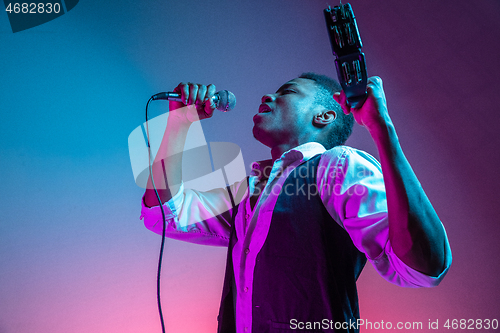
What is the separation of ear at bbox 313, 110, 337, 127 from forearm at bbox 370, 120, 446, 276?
548 millimetres

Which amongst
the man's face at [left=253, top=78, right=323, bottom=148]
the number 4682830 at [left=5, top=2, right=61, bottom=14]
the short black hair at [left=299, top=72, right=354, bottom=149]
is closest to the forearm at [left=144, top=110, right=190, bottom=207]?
the man's face at [left=253, top=78, right=323, bottom=148]

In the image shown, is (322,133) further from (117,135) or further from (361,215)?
(117,135)

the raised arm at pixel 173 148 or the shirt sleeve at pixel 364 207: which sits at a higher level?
the raised arm at pixel 173 148

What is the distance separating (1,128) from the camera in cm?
155

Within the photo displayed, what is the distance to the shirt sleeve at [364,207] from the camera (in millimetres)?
577

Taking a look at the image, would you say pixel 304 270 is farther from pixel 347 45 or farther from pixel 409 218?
pixel 347 45

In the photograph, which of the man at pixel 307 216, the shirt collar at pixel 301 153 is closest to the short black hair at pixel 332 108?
the man at pixel 307 216

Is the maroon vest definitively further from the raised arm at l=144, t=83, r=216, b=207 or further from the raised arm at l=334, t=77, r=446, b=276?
the raised arm at l=144, t=83, r=216, b=207

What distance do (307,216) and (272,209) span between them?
3.6 inches

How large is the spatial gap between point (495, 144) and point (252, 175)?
123 centimetres

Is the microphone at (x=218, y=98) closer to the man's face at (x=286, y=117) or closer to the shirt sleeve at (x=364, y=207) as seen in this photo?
the man's face at (x=286, y=117)

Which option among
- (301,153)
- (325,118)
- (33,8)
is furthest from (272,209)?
(33,8)

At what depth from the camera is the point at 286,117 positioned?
3.43ft

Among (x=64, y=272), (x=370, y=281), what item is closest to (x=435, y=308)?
(x=370, y=281)
